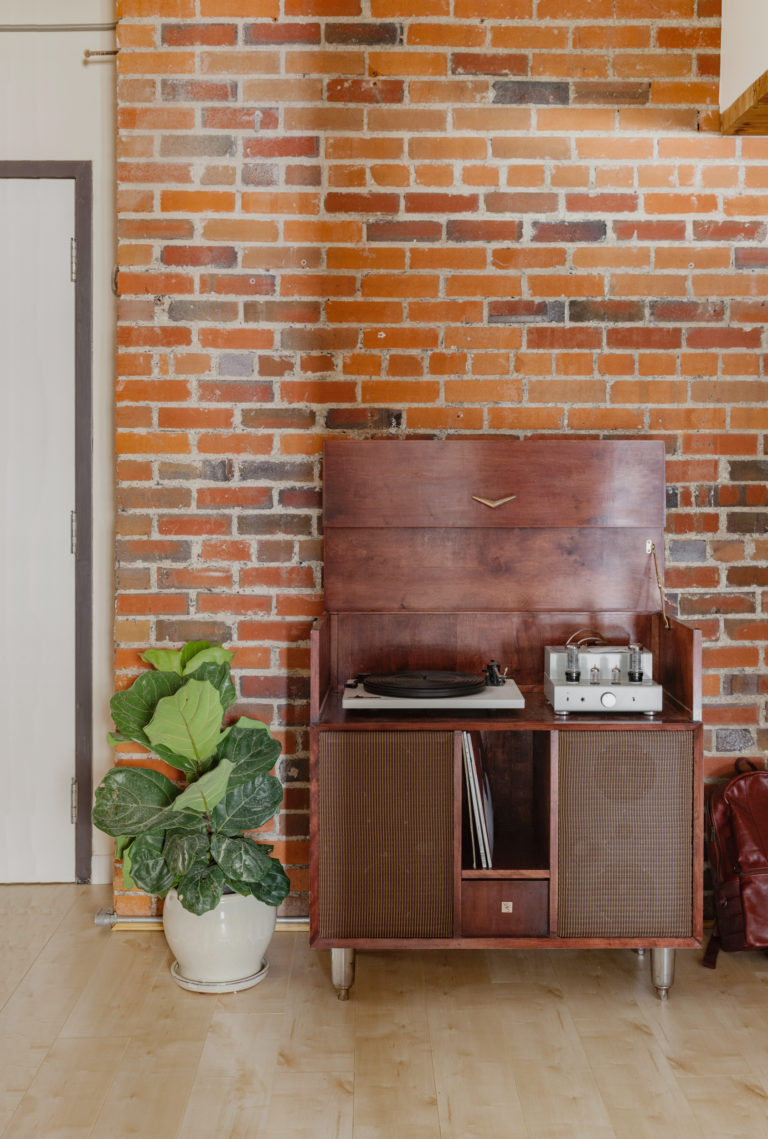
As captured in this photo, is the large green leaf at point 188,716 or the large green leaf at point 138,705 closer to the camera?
the large green leaf at point 188,716

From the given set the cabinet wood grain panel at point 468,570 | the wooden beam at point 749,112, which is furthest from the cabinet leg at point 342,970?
the wooden beam at point 749,112

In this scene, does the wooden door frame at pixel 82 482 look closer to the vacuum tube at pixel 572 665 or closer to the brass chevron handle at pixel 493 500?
the brass chevron handle at pixel 493 500

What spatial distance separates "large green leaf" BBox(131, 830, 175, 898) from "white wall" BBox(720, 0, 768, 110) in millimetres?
2551

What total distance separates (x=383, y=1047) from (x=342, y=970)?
26 cm

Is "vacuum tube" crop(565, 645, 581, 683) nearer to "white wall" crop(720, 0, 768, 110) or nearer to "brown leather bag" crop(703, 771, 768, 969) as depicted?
"brown leather bag" crop(703, 771, 768, 969)

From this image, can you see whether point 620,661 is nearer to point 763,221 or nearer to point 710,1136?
point 710,1136

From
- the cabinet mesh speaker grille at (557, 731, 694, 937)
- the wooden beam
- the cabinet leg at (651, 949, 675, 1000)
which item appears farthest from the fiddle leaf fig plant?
the wooden beam

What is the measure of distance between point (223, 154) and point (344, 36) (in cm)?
48

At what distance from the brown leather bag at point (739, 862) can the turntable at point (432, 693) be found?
75 centimetres

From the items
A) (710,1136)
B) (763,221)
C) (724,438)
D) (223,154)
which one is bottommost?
(710,1136)

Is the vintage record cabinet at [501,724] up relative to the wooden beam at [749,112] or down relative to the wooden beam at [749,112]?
down

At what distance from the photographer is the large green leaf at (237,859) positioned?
8.05 feet

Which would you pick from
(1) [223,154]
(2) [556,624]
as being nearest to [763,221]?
(2) [556,624]

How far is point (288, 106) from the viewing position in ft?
9.41
